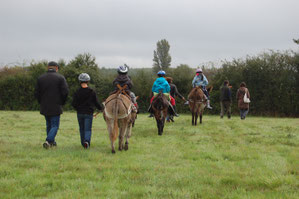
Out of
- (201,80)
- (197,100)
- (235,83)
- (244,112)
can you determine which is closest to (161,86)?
(197,100)

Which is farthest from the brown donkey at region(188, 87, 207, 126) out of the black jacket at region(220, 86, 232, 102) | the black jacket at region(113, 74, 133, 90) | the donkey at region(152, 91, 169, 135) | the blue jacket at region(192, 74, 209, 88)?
the black jacket at region(113, 74, 133, 90)

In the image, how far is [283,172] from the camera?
5.52m

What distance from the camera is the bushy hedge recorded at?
26109mm

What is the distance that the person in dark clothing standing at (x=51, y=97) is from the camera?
8062 millimetres

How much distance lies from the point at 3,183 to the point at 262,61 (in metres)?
25.7

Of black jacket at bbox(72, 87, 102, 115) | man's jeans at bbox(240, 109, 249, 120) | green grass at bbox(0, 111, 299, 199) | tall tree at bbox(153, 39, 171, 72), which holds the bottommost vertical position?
green grass at bbox(0, 111, 299, 199)

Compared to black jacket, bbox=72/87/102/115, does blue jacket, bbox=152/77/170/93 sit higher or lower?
higher

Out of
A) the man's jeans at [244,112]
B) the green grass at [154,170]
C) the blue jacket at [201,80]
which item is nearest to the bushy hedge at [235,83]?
the man's jeans at [244,112]

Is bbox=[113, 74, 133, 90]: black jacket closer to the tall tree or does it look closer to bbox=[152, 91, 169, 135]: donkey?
bbox=[152, 91, 169, 135]: donkey

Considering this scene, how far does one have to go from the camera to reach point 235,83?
27.3 metres

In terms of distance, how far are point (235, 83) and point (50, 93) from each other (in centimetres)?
2169

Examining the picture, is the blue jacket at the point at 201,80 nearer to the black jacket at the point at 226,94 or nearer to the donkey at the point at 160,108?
the donkey at the point at 160,108

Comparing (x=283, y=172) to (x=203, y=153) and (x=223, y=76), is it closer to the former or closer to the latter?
(x=203, y=153)

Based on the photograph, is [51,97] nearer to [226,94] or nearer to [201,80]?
[201,80]
